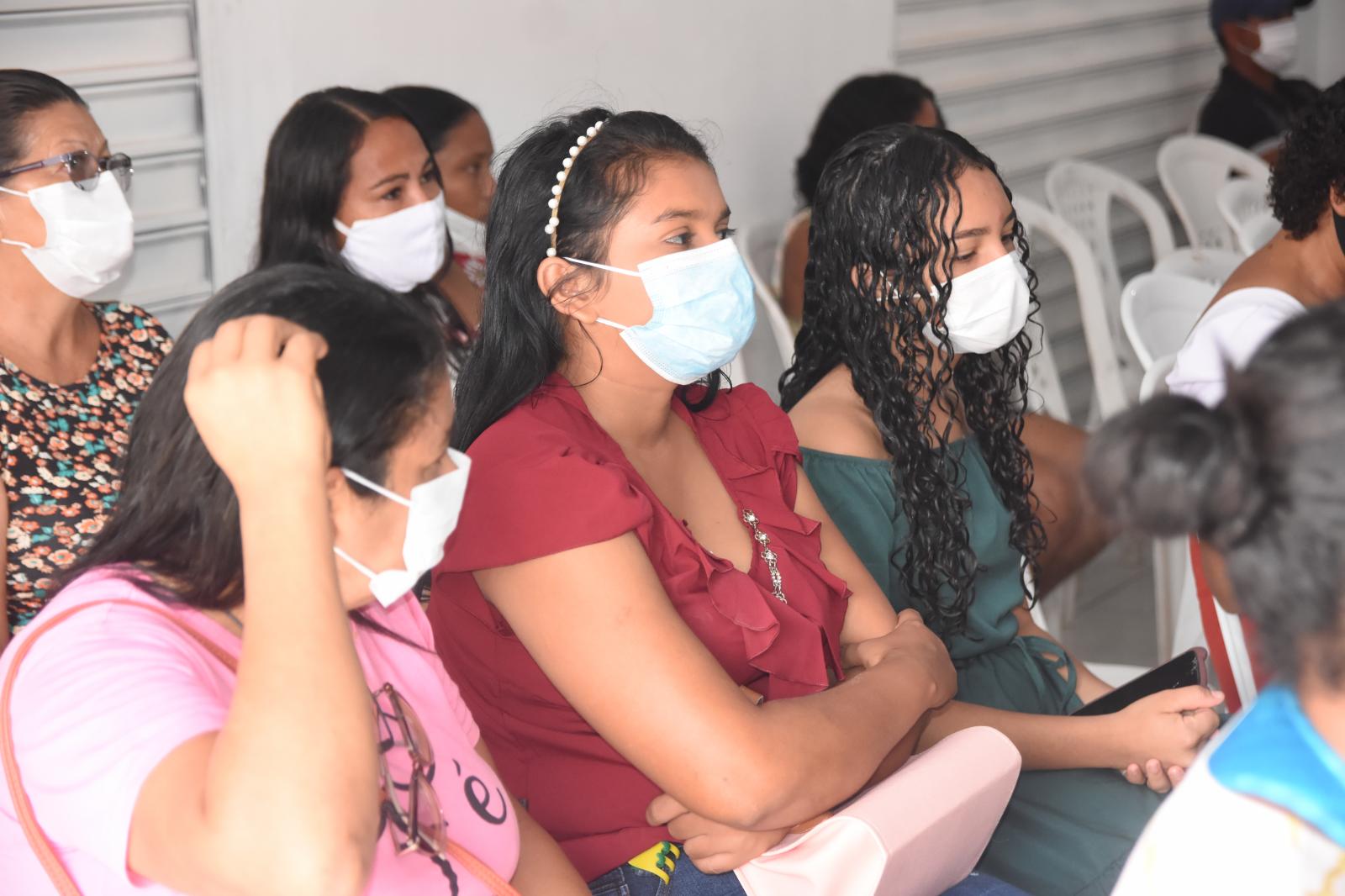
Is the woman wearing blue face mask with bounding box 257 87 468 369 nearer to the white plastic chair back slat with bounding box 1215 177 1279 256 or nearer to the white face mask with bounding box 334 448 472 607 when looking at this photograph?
the white face mask with bounding box 334 448 472 607

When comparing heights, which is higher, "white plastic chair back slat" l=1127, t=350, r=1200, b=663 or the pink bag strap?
the pink bag strap

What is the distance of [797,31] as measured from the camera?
3.69 meters

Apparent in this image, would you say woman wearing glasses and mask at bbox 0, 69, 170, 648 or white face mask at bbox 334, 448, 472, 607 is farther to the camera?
woman wearing glasses and mask at bbox 0, 69, 170, 648

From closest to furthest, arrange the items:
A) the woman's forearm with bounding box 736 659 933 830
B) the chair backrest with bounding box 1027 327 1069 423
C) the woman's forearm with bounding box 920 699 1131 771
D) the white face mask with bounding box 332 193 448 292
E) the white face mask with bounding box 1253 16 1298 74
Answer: the woman's forearm with bounding box 736 659 933 830 < the woman's forearm with bounding box 920 699 1131 771 < the white face mask with bounding box 332 193 448 292 < the chair backrest with bounding box 1027 327 1069 423 < the white face mask with bounding box 1253 16 1298 74

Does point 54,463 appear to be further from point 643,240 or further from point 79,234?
point 643,240

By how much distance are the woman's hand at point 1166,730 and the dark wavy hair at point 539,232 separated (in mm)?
843

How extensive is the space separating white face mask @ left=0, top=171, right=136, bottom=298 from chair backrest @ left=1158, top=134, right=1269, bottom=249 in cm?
336

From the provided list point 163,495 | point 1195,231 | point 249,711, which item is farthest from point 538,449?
point 1195,231

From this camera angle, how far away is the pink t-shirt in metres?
0.98

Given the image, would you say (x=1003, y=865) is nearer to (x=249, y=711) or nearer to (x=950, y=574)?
(x=950, y=574)

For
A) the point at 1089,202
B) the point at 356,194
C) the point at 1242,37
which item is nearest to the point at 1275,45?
the point at 1242,37

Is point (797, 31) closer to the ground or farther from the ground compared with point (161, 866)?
farther from the ground

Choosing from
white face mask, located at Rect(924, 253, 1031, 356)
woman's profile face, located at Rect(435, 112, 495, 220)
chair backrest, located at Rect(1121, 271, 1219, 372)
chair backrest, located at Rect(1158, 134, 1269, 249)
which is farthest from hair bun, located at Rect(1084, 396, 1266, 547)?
chair backrest, located at Rect(1158, 134, 1269, 249)

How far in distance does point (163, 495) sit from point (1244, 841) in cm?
83
